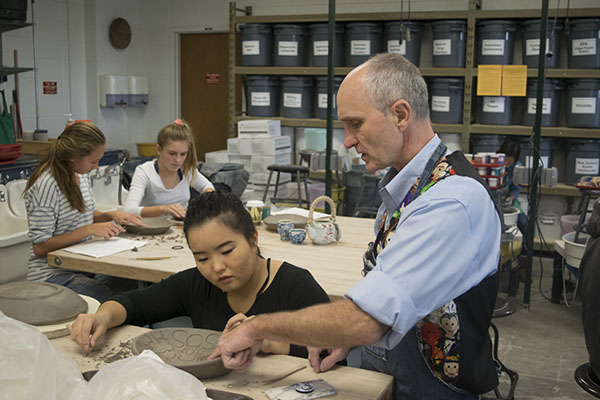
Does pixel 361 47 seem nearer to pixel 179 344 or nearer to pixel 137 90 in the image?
pixel 137 90

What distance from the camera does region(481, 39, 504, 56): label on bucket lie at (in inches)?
241

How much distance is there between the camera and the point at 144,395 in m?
1.17

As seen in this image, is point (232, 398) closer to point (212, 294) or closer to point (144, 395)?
point (144, 395)

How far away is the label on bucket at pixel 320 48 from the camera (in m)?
6.70

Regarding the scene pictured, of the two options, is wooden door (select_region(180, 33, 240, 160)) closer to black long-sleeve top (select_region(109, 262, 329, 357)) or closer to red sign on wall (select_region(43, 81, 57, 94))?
red sign on wall (select_region(43, 81, 57, 94))

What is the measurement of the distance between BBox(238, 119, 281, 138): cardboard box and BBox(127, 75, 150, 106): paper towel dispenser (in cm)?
191

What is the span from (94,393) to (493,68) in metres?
5.34

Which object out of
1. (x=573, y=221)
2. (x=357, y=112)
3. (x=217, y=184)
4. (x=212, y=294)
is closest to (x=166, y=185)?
(x=217, y=184)

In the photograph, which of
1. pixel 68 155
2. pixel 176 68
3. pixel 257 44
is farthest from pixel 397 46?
pixel 68 155

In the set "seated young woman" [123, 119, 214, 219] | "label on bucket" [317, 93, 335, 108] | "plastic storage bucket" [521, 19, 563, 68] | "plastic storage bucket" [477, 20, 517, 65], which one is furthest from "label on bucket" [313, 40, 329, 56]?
"seated young woman" [123, 119, 214, 219]

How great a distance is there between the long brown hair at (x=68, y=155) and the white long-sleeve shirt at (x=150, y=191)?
735 mm

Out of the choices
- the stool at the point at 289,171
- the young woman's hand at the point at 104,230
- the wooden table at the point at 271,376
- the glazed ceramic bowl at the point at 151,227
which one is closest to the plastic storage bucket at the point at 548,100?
the stool at the point at 289,171

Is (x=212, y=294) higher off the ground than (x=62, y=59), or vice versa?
(x=62, y=59)

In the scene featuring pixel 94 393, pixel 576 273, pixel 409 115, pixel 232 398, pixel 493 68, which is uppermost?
pixel 493 68
